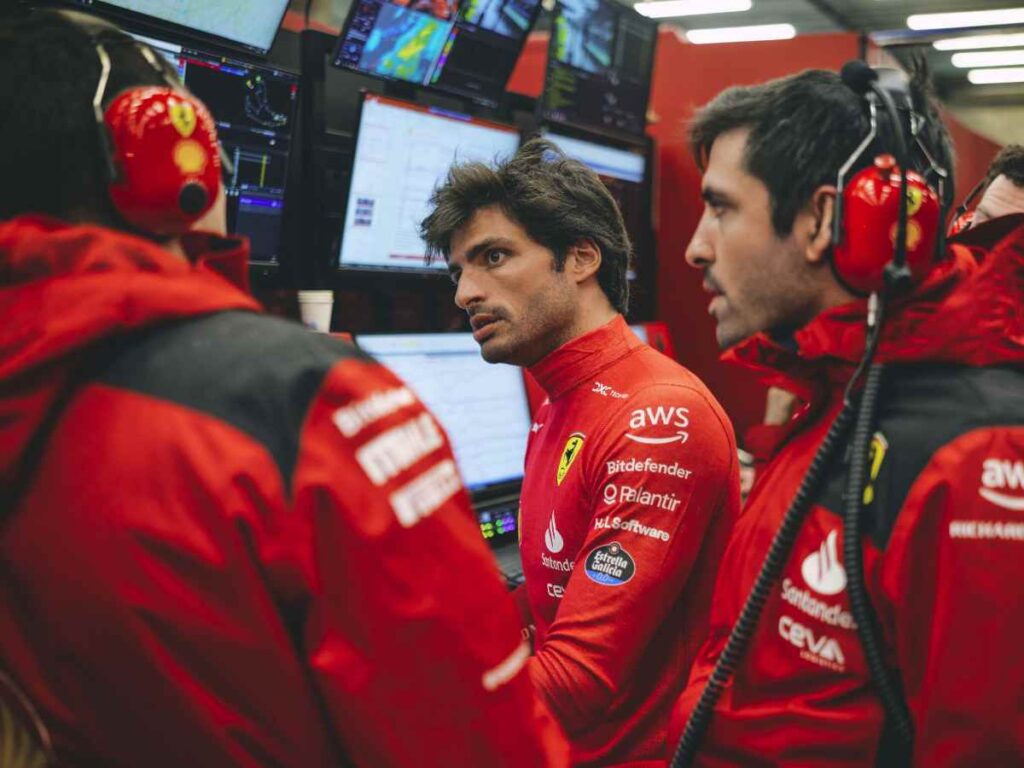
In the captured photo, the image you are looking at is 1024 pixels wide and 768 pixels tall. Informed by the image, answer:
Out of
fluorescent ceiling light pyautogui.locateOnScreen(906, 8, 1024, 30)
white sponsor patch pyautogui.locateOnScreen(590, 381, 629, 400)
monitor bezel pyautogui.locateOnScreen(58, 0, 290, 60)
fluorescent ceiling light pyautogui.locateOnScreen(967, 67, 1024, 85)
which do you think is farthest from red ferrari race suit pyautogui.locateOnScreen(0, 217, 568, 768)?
fluorescent ceiling light pyautogui.locateOnScreen(967, 67, 1024, 85)

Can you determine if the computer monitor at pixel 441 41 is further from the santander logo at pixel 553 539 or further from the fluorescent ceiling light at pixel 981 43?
the fluorescent ceiling light at pixel 981 43

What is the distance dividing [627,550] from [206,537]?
30.1 inches

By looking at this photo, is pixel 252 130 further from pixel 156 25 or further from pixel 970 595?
pixel 970 595

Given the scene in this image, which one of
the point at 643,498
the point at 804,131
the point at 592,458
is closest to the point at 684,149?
the point at 592,458

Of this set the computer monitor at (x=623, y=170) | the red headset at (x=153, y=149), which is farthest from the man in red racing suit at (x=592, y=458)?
the computer monitor at (x=623, y=170)

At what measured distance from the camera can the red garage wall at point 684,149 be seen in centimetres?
394

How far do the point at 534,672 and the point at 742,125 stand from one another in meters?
0.75

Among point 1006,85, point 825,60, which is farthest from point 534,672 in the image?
point 1006,85

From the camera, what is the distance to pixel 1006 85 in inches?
455

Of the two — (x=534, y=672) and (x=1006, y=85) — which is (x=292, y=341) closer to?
(x=534, y=672)

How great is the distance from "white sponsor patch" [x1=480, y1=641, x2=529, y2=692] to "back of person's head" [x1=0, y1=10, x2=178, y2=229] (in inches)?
19.2

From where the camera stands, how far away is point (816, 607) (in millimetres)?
945

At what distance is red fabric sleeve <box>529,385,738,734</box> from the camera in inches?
52.0

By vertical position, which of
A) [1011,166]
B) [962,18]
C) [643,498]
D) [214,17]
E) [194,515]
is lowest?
[643,498]
